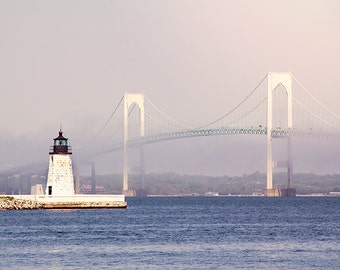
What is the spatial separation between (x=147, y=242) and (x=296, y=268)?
7.66 metres

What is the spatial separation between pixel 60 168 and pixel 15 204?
4.29m

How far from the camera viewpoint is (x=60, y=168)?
45.8 m

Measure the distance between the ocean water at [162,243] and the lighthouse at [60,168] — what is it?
6.12 feet

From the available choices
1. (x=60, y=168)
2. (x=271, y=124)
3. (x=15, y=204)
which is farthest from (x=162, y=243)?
(x=271, y=124)

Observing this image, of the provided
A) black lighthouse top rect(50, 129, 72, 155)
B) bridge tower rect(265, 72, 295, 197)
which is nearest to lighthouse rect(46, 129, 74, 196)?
black lighthouse top rect(50, 129, 72, 155)

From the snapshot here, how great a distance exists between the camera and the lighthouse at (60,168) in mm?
45750

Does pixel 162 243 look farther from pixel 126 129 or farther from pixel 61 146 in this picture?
pixel 126 129

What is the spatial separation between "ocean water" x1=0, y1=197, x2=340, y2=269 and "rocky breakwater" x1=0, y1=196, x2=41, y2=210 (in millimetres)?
3352

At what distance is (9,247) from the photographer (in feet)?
94.3

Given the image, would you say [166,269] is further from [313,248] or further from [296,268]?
[313,248]

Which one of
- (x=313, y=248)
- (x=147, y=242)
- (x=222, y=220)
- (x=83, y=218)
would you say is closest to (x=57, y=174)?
(x=83, y=218)

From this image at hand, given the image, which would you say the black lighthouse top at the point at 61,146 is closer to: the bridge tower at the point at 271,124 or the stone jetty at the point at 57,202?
the stone jetty at the point at 57,202

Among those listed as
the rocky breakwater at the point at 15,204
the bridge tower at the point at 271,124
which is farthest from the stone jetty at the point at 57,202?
the bridge tower at the point at 271,124

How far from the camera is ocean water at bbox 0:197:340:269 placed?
2480 cm
